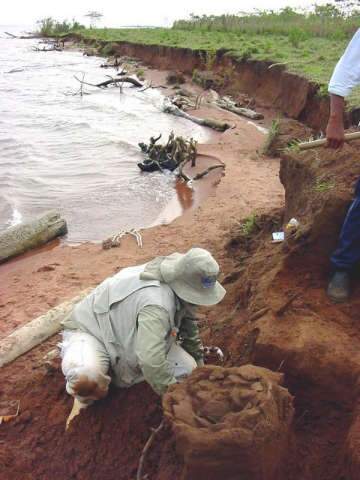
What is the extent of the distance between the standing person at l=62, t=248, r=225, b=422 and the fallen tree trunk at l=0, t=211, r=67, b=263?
4.15 metres

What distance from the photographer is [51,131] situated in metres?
15.2

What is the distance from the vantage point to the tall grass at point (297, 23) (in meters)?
19.4

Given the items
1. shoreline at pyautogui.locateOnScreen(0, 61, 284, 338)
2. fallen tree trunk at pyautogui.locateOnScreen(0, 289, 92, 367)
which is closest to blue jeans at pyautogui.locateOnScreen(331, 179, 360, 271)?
fallen tree trunk at pyautogui.locateOnScreen(0, 289, 92, 367)

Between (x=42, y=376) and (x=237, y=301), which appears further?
(x=237, y=301)

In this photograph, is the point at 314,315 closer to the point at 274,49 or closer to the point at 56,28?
the point at 274,49

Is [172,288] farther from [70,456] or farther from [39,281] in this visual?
[39,281]

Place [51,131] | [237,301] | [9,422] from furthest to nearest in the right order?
[51,131] → [237,301] → [9,422]

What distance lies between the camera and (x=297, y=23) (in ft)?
75.2

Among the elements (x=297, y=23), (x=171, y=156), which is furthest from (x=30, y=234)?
(x=297, y=23)

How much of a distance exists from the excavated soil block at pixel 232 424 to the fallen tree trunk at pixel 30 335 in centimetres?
241

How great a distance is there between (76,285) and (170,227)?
220 centimetres

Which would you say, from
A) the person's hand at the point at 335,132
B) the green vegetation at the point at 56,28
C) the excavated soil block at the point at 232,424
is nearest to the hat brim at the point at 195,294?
the excavated soil block at the point at 232,424

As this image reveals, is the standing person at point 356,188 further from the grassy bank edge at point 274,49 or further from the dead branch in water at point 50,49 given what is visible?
the dead branch in water at point 50,49

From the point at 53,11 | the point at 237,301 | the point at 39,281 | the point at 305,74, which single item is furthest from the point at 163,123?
the point at 53,11
